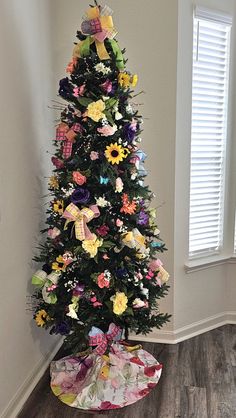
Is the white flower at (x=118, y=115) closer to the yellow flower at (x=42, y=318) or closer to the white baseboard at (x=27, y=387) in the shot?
the yellow flower at (x=42, y=318)

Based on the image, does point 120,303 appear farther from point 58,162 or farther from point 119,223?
point 58,162

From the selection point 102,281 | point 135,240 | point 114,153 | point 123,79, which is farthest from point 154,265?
point 123,79

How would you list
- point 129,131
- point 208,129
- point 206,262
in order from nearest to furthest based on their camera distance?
point 129,131 < point 208,129 < point 206,262

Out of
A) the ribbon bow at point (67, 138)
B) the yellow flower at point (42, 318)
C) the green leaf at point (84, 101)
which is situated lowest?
the yellow flower at point (42, 318)

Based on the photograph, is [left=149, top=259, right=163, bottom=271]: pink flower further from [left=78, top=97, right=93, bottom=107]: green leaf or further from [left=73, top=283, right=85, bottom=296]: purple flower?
A: [left=78, top=97, right=93, bottom=107]: green leaf

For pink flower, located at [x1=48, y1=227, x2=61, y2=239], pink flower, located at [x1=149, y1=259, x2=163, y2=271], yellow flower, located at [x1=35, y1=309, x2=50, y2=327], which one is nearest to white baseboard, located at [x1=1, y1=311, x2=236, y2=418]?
yellow flower, located at [x1=35, y1=309, x2=50, y2=327]

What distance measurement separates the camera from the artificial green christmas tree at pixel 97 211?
1744 millimetres

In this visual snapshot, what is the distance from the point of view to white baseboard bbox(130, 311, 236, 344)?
2.55m

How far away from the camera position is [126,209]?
182cm

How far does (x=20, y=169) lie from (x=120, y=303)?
86 centimetres

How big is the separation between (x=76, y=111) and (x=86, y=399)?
1522mm

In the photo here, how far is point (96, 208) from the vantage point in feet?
5.83

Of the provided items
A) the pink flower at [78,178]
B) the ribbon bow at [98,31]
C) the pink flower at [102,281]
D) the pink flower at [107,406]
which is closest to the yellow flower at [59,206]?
the pink flower at [78,178]

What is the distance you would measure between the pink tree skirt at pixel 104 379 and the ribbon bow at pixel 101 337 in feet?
0.87
